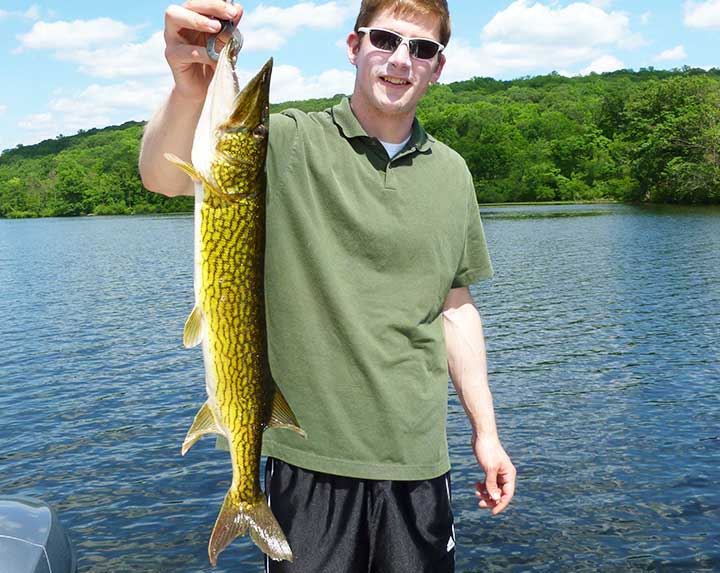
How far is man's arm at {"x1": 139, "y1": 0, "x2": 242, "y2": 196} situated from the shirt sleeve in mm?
1154

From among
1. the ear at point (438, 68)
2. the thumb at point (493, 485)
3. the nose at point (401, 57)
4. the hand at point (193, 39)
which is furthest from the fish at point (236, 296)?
the thumb at point (493, 485)

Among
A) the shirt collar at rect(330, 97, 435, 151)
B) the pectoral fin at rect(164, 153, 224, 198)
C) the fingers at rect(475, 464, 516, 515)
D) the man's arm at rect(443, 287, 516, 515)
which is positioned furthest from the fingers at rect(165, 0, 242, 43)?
the fingers at rect(475, 464, 516, 515)

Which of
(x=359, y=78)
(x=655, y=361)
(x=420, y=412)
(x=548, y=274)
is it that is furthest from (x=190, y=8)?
(x=548, y=274)

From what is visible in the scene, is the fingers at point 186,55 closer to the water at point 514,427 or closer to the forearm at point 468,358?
the forearm at point 468,358

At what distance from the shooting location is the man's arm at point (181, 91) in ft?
7.63

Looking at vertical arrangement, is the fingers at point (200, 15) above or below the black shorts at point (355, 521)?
above

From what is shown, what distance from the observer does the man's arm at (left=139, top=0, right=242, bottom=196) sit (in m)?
2.33

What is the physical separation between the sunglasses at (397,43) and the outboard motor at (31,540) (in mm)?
2703

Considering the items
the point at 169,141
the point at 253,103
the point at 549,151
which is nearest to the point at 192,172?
the point at 169,141

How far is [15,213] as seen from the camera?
11894cm

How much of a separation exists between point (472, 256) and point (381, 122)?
0.71 metres

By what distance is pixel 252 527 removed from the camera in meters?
2.77

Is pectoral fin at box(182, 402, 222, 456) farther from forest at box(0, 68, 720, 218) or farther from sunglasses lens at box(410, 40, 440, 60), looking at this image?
forest at box(0, 68, 720, 218)

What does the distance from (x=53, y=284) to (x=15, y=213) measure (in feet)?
321
